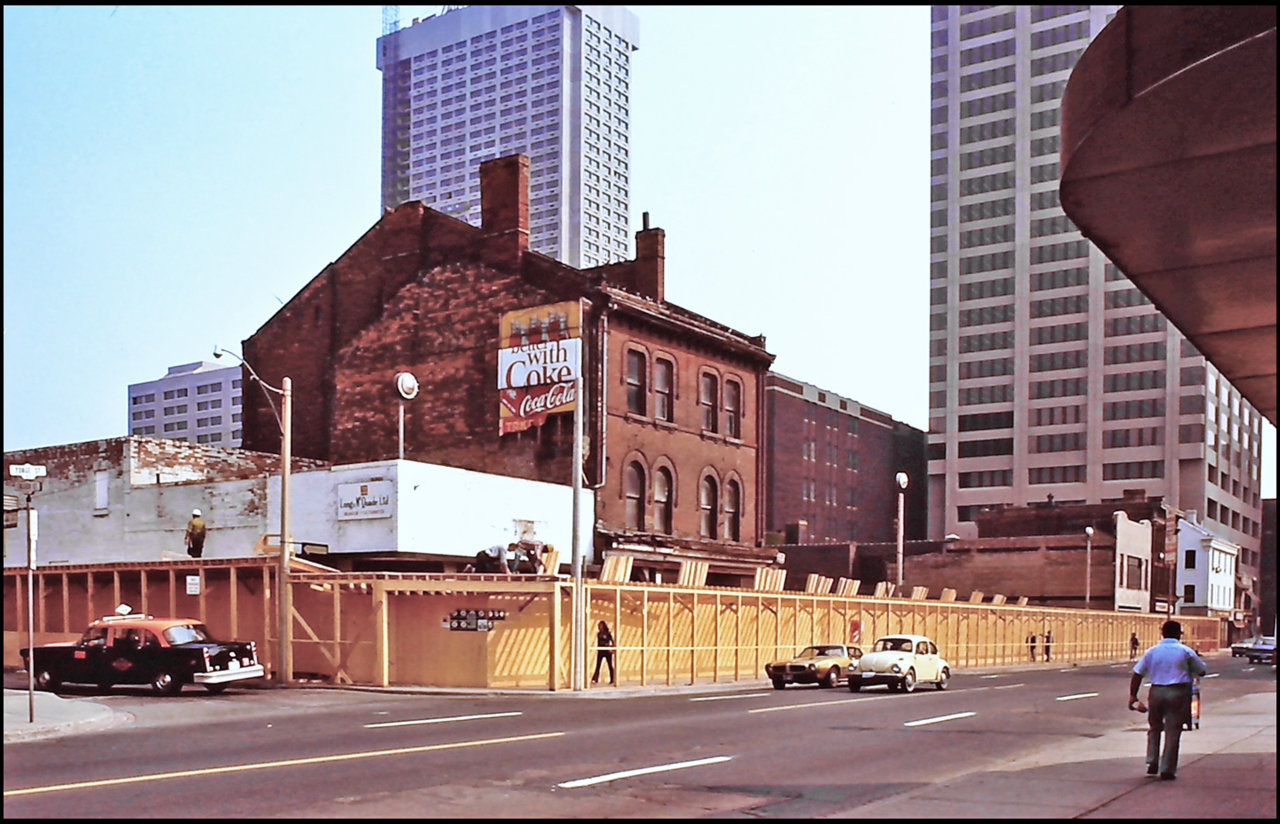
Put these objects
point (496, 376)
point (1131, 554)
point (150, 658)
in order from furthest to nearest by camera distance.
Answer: point (1131, 554) → point (496, 376) → point (150, 658)

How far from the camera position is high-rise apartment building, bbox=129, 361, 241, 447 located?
111 meters

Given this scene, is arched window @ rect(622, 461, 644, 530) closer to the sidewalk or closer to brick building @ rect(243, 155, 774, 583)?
brick building @ rect(243, 155, 774, 583)

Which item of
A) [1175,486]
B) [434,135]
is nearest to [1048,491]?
[1175,486]

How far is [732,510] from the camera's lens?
51.7 m

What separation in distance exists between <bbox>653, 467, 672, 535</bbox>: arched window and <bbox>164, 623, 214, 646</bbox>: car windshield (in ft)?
67.5

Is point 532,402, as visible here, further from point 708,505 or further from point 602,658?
point 602,658

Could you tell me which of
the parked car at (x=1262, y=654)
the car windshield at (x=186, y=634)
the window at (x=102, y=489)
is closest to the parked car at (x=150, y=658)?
the car windshield at (x=186, y=634)

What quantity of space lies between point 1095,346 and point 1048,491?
15750mm

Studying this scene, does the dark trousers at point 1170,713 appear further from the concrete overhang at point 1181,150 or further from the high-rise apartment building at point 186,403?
the high-rise apartment building at point 186,403

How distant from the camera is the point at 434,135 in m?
127

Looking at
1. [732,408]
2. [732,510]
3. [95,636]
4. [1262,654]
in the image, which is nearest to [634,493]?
[732,510]

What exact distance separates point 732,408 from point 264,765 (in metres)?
38.7

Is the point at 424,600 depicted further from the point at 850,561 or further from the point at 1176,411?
the point at 1176,411

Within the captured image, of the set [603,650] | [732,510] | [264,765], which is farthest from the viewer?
[732,510]
